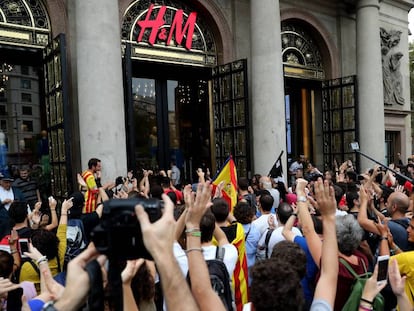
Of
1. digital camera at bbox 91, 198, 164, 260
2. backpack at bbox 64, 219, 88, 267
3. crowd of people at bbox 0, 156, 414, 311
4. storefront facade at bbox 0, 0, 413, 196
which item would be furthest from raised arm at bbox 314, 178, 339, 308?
storefront facade at bbox 0, 0, 413, 196

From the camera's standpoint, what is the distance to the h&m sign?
11.9m

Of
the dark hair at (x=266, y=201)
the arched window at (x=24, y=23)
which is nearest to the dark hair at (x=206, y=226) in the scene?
the dark hair at (x=266, y=201)

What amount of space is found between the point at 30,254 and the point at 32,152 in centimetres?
1092

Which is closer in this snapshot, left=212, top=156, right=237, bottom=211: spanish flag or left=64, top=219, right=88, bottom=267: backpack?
left=64, top=219, right=88, bottom=267: backpack

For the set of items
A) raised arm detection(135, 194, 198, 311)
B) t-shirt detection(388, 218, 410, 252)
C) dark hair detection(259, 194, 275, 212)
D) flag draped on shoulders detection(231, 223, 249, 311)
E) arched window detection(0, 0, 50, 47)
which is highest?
arched window detection(0, 0, 50, 47)

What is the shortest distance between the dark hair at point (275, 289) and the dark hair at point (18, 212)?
3202mm

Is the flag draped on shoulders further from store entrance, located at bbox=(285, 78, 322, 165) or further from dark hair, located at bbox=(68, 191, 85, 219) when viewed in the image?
store entrance, located at bbox=(285, 78, 322, 165)

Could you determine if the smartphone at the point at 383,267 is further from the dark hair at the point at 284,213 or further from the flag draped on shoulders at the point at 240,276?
the dark hair at the point at 284,213

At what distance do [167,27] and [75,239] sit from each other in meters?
9.08

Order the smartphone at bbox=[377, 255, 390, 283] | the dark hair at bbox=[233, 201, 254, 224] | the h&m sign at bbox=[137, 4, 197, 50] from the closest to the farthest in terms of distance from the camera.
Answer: the smartphone at bbox=[377, 255, 390, 283] < the dark hair at bbox=[233, 201, 254, 224] < the h&m sign at bbox=[137, 4, 197, 50]

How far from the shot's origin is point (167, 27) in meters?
12.3

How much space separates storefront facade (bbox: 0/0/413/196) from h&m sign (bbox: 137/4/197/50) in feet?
0.13

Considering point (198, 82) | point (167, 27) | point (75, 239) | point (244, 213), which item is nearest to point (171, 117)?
point (198, 82)

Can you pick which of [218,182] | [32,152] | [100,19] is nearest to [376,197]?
[218,182]
